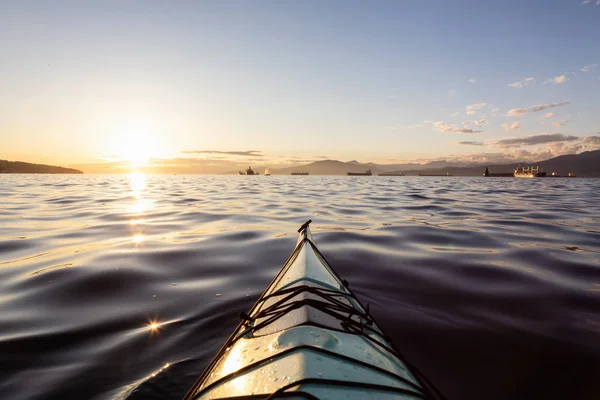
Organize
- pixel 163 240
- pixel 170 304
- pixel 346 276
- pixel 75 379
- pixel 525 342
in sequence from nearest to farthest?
pixel 75 379, pixel 525 342, pixel 170 304, pixel 346 276, pixel 163 240

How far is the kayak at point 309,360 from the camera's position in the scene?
2.03m

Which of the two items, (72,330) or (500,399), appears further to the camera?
(72,330)

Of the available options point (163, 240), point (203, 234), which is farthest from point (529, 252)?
point (163, 240)

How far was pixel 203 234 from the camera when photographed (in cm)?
1112

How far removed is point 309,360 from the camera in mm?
2195

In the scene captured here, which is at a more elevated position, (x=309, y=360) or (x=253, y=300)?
(x=309, y=360)

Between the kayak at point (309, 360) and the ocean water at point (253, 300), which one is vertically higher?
the kayak at point (309, 360)

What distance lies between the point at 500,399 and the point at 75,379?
4544 mm

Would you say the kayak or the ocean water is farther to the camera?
the ocean water

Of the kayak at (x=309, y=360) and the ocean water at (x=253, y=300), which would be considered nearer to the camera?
the kayak at (x=309, y=360)

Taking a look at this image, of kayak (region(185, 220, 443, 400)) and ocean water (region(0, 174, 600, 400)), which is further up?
kayak (region(185, 220, 443, 400))

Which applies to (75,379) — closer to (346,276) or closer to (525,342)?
(346,276)

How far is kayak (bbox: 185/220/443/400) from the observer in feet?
6.64

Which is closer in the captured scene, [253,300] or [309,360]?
[309,360]
